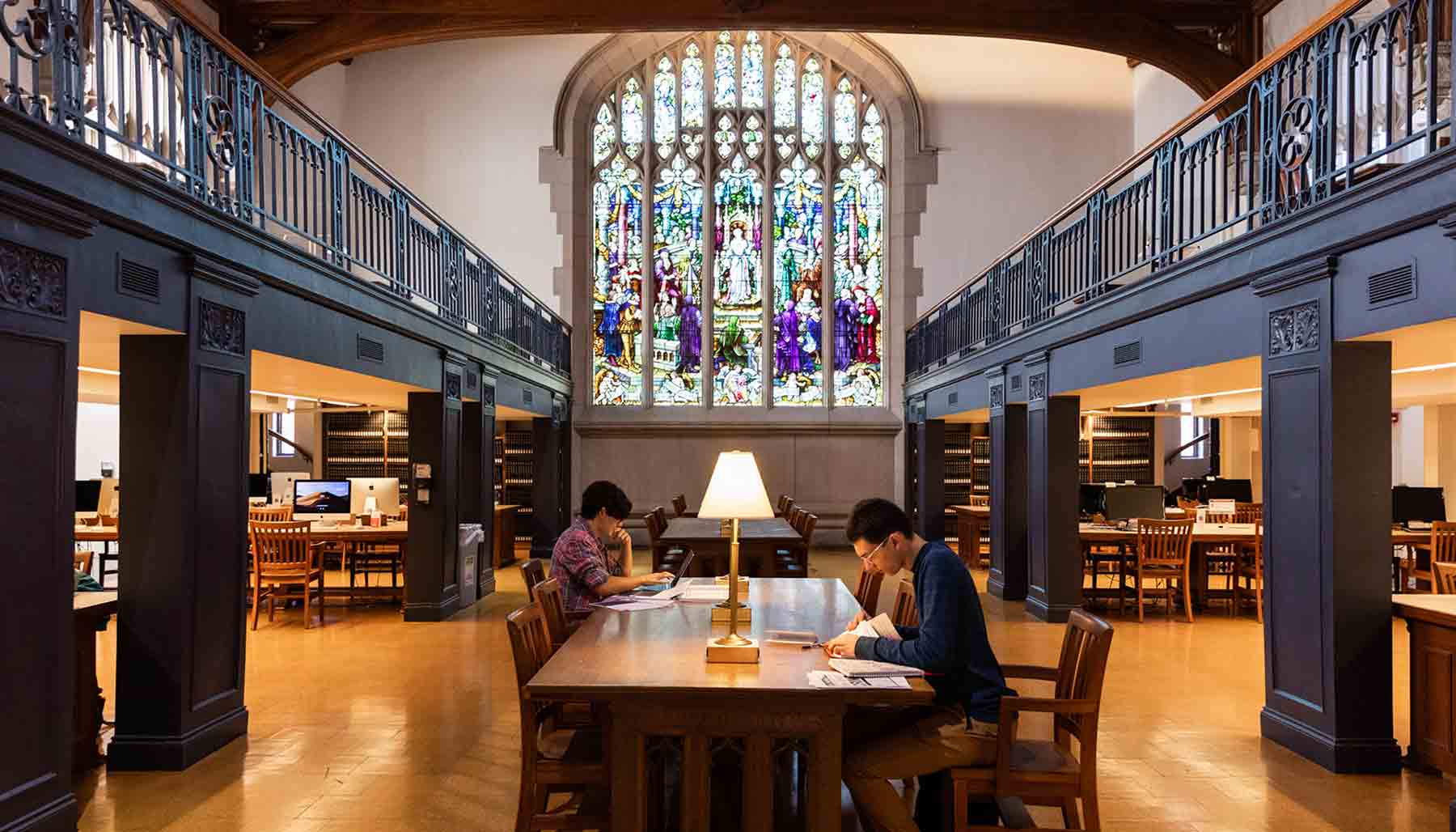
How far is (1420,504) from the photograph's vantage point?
987 cm

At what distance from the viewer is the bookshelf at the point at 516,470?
49.2 feet

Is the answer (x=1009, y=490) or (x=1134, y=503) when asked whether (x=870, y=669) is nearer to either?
(x=1009, y=490)

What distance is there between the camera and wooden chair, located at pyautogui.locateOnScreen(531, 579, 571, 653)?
384 cm

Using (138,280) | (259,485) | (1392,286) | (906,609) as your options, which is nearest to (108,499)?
(259,485)

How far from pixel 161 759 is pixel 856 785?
10.6 feet

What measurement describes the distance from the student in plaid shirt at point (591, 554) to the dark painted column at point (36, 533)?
1928mm

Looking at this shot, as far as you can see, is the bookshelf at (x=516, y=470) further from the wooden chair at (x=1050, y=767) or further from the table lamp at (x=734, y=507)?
the wooden chair at (x=1050, y=767)

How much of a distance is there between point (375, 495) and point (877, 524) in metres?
7.73

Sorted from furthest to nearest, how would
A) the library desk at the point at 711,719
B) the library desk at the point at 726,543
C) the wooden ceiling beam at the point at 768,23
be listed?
the wooden ceiling beam at the point at 768,23, the library desk at the point at 726,543, the library desk at the point at 711,719

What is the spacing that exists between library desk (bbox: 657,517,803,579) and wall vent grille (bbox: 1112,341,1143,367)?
8.87ft

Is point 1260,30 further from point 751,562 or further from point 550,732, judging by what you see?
point 550,732

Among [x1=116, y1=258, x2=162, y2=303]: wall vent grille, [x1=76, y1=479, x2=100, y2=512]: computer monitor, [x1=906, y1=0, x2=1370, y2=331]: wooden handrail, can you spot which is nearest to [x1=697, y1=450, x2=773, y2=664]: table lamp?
[x1=116, y1=258, x2=162, y2=303]: wall vent grille

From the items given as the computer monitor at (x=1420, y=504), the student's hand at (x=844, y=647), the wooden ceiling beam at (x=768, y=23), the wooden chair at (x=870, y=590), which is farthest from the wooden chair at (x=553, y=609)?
the computer monitor at (x=1420, y=504)

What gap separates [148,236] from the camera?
4008 millimetres
